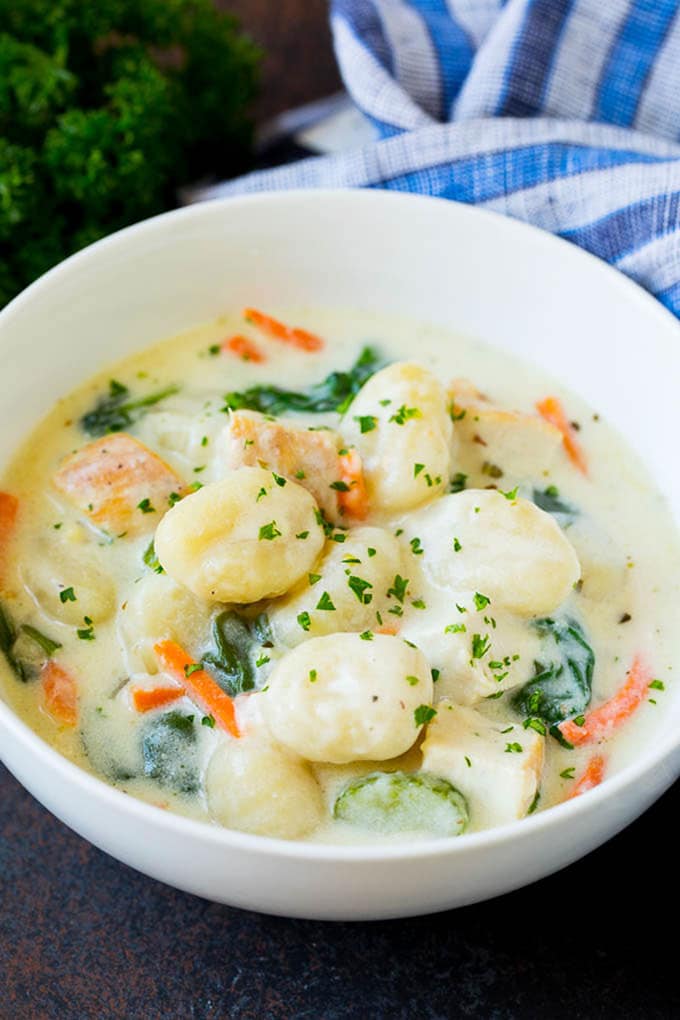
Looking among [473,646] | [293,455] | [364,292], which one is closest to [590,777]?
[473,646]

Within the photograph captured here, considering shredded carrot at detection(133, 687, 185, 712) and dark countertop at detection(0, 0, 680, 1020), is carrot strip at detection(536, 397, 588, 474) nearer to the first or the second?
dark countertop at detection(0, 0, 680, 1020)

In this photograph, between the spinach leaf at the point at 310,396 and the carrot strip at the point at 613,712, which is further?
the spinach leaf at the point at 310,396

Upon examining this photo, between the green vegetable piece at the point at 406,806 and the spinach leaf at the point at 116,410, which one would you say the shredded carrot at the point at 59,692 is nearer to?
the green vegetable piece at the point at 406,806

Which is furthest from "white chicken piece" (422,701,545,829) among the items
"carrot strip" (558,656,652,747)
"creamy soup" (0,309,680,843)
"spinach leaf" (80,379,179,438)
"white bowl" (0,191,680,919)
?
"spinach leaf" (80,379,179,438)

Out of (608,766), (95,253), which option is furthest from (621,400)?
(95,253)

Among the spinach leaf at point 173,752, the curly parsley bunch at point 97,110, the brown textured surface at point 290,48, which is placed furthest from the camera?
the brown textured surface at point 290,48

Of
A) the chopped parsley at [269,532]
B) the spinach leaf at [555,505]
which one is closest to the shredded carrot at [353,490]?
the chopped parsley at [269,532]
